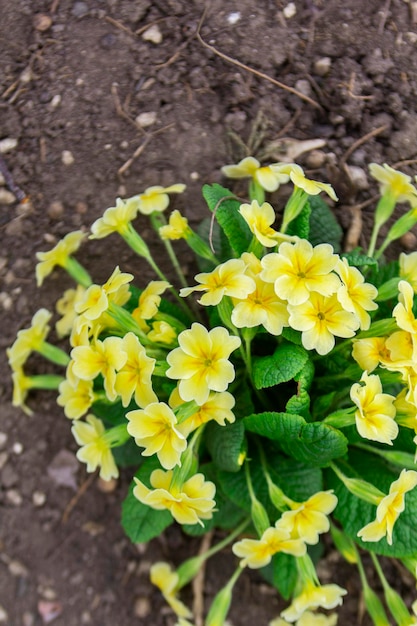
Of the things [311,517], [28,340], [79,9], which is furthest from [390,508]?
[79,9]

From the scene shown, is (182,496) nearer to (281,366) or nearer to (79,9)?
(281,366)

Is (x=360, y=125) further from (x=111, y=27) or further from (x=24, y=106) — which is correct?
(x=24, y=106)

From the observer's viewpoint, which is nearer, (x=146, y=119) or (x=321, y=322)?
(x=321, y=322)

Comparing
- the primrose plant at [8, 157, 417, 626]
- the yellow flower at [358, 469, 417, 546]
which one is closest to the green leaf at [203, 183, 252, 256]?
the primrose plant at [8, 157, 417, 626]

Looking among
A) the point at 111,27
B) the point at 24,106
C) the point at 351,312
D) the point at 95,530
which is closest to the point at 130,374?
the point at 351,312

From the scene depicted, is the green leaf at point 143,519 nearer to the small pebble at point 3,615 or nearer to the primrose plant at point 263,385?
the primrose plant at point 263,385

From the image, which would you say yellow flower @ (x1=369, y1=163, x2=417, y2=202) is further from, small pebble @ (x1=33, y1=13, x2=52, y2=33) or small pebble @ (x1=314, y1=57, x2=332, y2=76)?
small pebble @ (x1=33, y1=13, x2=52, y2=33)
